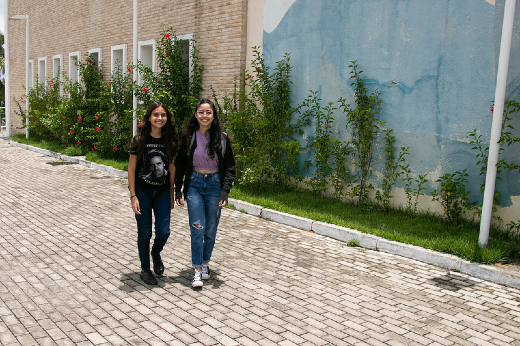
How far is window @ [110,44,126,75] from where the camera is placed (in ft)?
50.1

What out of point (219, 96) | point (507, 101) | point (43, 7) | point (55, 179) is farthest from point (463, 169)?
point (43, 7)

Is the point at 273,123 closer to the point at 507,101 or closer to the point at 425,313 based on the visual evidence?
the point at 507,101

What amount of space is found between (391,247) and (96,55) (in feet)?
46.0

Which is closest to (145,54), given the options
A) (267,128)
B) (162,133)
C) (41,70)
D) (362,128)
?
(267,128)

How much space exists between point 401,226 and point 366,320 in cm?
294

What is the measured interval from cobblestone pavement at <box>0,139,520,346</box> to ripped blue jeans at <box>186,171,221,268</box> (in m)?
0.41

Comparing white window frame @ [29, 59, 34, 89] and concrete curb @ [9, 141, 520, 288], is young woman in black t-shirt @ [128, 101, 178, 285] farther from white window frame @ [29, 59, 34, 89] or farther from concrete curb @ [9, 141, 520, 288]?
white window frame @ [29, 59, 34, 89]

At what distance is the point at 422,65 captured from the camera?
7.43 m

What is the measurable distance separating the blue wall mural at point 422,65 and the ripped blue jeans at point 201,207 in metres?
3.77

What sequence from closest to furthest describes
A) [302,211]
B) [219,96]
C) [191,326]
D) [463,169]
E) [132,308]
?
[191,326] → [132,308] → [463,169] → [302,211] → [219,96]

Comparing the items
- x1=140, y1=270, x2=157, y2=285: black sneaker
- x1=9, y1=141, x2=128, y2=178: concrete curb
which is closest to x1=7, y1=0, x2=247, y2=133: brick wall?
x1=9, y1=141, x2=128, y2=178: concrete curb

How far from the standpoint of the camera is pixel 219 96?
37.0 ft

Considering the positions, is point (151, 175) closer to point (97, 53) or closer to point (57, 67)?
point (97, 53)

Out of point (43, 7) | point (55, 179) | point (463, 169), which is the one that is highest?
point (43, 7)
